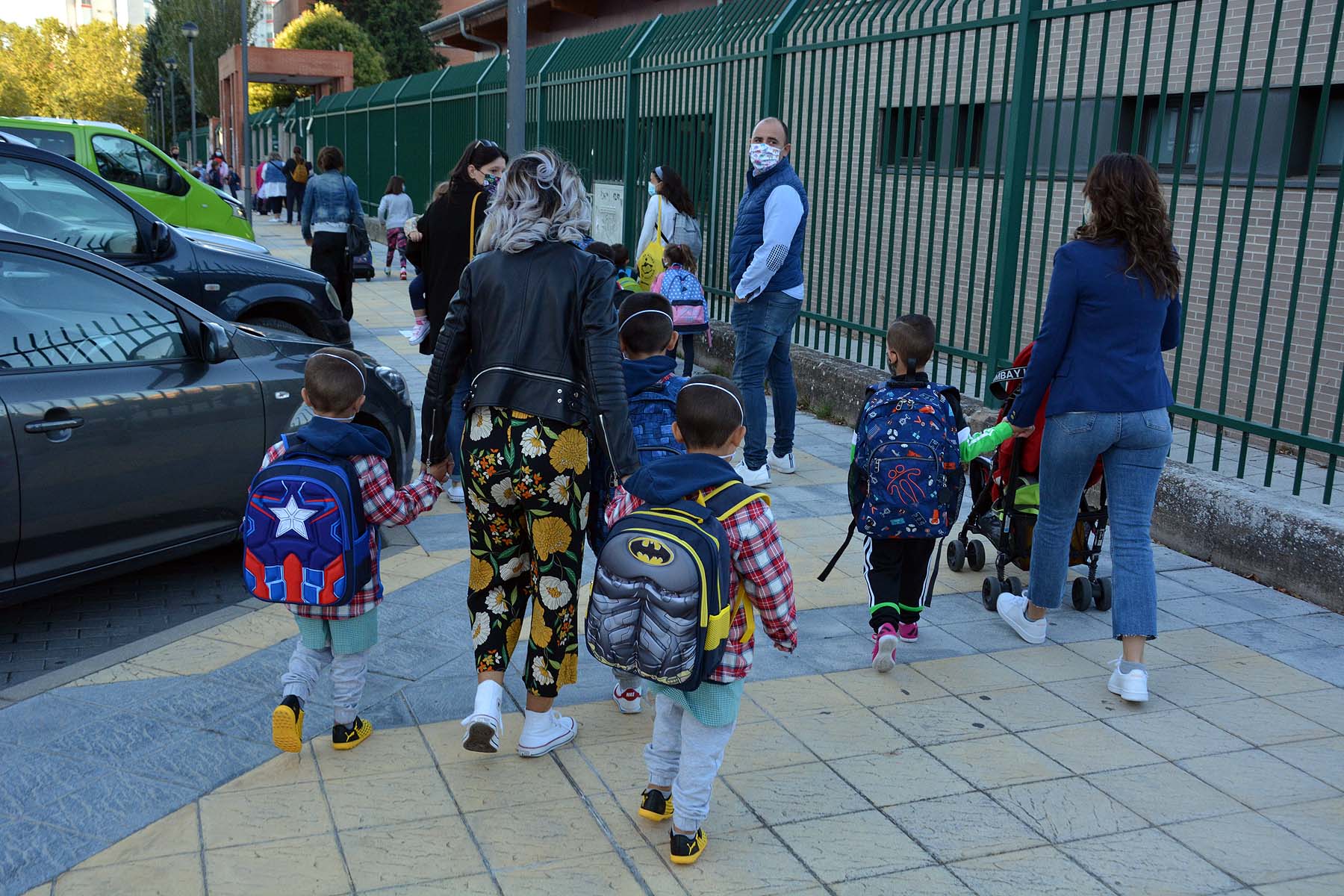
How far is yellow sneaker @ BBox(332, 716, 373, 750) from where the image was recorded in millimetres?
3646

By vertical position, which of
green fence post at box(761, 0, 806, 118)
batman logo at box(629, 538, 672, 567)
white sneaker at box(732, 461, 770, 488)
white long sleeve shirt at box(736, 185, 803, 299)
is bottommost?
white sneaker at box(732, 461, 770, 488)

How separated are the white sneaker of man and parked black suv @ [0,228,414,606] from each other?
2.80m

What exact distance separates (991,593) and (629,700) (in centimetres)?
188

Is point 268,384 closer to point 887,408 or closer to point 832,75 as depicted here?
point 887,408

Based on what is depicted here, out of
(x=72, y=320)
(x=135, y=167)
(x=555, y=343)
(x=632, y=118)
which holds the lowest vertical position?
(x=72, y=320)

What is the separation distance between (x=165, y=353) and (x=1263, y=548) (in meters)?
4.97

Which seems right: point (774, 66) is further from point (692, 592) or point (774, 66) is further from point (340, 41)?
point (340, 41)

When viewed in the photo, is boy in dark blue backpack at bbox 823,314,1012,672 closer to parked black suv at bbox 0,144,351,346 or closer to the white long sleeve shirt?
the white long sleeve shirt

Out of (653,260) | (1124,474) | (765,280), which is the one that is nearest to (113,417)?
(765,280)

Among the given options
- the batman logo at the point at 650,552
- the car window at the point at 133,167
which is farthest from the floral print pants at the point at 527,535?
the car window at the point at 133,167

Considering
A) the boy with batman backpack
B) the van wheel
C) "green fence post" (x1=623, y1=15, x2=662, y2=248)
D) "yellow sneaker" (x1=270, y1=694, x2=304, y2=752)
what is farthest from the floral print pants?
"green fence post" (x1=623, y1=15, x2=662, y2=248)

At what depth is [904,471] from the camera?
13.7 feet

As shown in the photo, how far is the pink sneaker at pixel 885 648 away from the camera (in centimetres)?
427

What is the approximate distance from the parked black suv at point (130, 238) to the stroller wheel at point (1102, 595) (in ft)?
19.5
